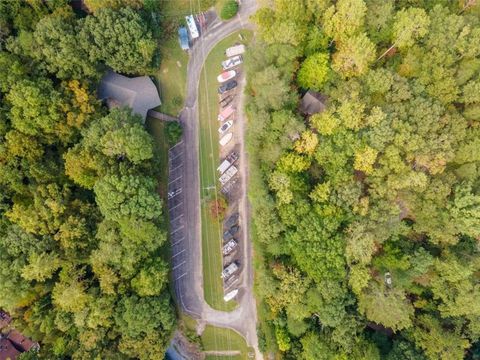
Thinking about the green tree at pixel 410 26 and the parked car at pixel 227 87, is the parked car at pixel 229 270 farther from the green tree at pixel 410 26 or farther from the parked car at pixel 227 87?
the green tree at pixel 410 26

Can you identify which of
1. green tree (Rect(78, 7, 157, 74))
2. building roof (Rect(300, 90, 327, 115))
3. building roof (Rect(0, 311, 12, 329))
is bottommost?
building roof (Rect(0, 311, 12, 329))

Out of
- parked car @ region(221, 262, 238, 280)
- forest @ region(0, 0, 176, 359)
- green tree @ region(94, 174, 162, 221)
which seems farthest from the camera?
parked car @ region(221, 262, 238, 280)

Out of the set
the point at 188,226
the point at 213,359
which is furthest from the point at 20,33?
the point at 213,359

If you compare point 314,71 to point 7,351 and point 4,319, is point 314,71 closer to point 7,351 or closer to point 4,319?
point 4,319

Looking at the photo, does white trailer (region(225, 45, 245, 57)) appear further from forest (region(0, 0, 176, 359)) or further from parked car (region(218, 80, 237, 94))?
forest (region(0, 0, 176, 359))

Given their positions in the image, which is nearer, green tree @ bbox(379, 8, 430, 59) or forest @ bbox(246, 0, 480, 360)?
forest @ bbox(246, 0, 480, 360)

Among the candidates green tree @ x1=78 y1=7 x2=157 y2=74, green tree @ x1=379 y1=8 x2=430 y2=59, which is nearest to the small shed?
green tree @ x1=78 y1=7 x2=157 y2=74

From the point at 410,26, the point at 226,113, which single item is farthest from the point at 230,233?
the point at 410,26
